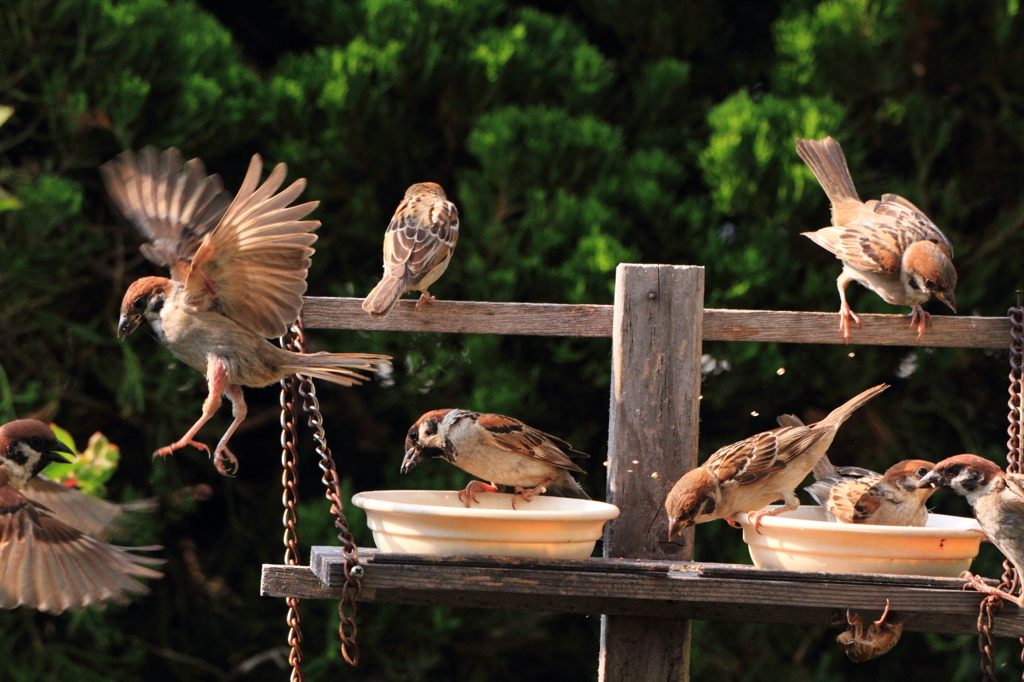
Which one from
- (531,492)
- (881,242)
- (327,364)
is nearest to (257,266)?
(327,364)

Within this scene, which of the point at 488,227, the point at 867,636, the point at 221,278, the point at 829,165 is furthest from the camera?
the point at 488,227

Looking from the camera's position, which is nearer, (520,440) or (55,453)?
(520,440)

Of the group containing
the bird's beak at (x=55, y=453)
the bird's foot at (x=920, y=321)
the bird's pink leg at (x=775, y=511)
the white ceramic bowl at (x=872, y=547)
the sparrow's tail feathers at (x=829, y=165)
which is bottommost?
the white ceramic bowl at (x=872, y=547)

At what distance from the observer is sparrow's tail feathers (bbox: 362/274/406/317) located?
2.67m

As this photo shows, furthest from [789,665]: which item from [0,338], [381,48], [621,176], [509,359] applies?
[0,338]

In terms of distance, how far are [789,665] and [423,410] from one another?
→ 1.68 metres

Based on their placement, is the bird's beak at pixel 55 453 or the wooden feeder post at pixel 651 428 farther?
the bird's beak at pixel 55 453

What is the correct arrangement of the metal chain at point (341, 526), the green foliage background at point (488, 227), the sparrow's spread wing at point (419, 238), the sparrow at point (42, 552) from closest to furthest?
the metal chain at point (341, 526) → the sparrow at point (42, 552) → the sparrow's spread wing at point (419, 238) → the green foliage background at point (488, 227)

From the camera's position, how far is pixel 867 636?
8.11ft

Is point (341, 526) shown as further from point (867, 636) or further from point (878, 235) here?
point (878, 235)

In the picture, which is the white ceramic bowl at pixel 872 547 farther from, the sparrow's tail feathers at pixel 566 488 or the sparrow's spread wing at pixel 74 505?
the sparrow's spread wing at pixel 74 505

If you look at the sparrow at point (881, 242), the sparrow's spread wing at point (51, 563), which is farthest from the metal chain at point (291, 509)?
the sparrow at point (881, 242)

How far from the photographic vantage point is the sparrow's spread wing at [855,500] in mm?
2654

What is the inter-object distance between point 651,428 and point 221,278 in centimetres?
104
